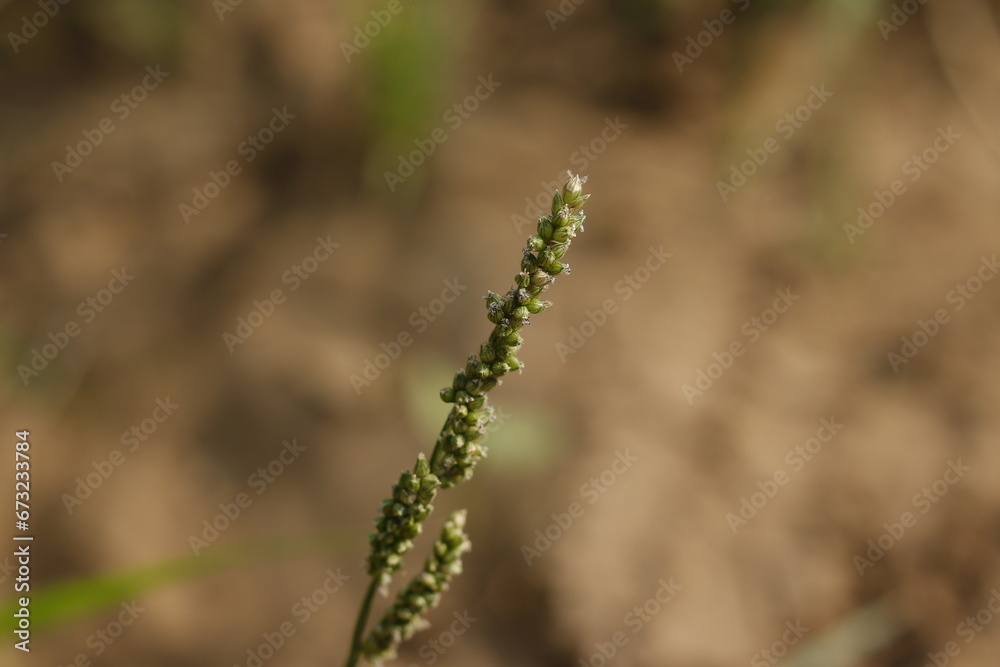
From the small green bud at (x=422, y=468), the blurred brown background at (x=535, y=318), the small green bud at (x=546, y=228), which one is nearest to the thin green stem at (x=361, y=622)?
the small green bud at (x=422, y=468)

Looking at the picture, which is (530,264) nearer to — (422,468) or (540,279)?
(540,279)

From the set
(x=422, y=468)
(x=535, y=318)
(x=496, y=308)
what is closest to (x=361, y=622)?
(x=422, y=468)

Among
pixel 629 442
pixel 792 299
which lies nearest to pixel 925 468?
pixel 792 299

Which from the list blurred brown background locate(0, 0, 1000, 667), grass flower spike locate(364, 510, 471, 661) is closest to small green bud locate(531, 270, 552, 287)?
grass flower spike locate(364, 510, 471, 661)

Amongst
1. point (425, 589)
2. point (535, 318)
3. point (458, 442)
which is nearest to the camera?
point (458, 442)

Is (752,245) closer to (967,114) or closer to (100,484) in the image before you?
(967,114)

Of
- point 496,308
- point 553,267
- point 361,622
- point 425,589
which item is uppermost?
point 553,267

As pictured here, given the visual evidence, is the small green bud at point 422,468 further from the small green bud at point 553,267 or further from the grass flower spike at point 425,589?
the small green bud at point 553,267
